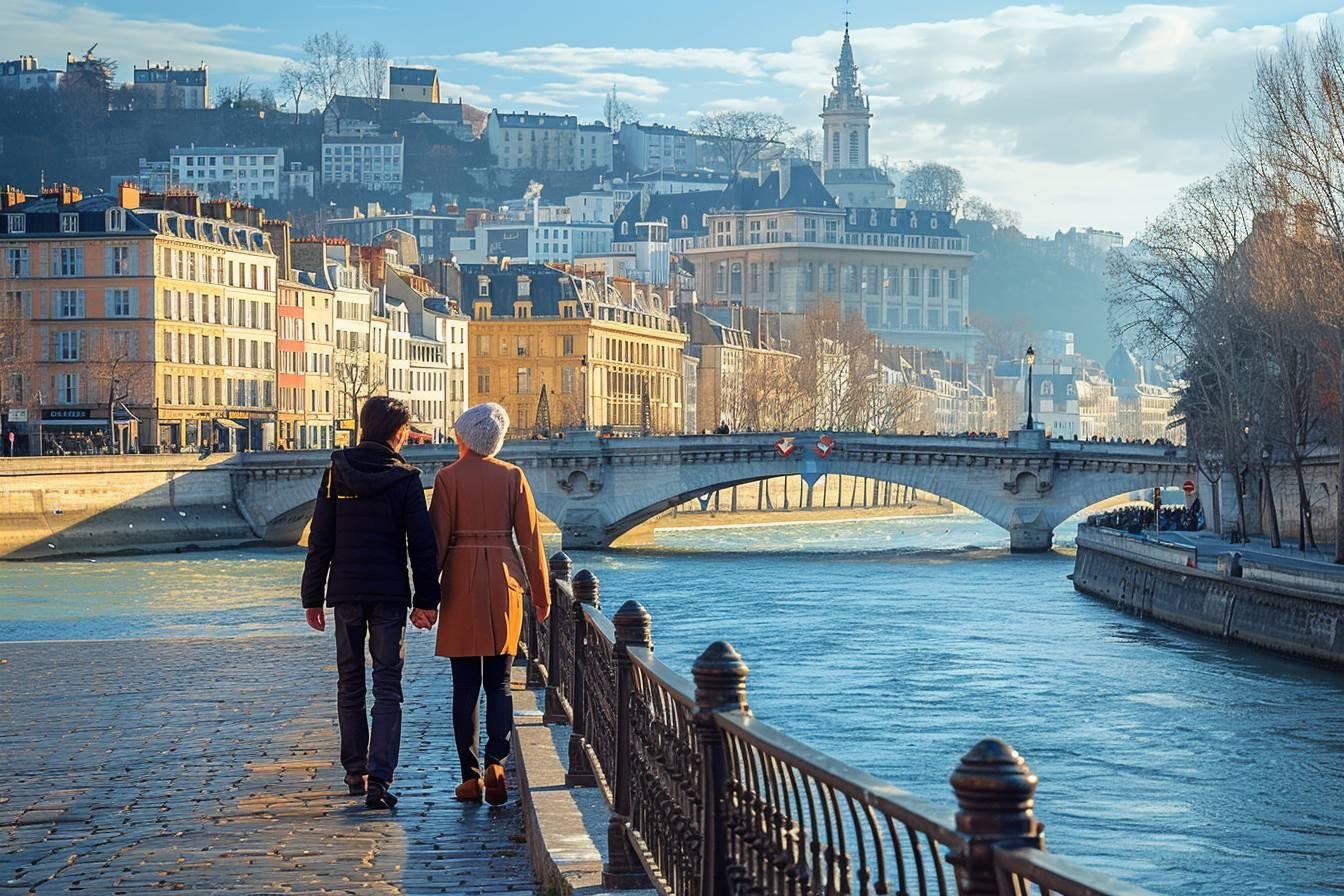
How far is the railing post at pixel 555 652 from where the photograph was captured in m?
11.4

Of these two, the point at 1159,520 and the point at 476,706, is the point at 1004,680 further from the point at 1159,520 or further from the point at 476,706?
the point at 1159,520

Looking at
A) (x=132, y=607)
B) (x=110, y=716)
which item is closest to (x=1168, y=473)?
(x=132, y=607)

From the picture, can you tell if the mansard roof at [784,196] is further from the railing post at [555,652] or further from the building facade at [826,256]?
the railing post at [555,652]

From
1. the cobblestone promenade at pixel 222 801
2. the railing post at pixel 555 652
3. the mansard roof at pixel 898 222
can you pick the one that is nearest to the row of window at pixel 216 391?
the cobblestone promenade at pixel 222 801

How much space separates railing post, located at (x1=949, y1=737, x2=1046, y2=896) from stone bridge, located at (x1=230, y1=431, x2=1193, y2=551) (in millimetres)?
57651

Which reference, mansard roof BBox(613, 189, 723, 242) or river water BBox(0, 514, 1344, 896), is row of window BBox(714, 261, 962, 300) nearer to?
mansard roof BBox(613, 189, 723, 242)

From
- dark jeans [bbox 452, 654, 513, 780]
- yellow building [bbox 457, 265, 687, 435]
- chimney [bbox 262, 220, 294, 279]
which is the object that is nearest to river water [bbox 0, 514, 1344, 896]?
dark jeans [bbox 452, 654, 513, 780]

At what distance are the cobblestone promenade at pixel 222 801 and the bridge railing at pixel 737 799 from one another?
2.14 feet

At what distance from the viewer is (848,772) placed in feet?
14.4

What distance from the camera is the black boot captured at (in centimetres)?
930

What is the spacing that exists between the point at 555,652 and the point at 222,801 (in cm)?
247

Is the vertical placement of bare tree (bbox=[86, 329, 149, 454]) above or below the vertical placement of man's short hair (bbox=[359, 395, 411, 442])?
above

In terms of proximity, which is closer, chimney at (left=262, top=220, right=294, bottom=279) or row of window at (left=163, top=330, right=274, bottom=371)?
row of window at (left=163, top=330, right=274, bottom=371)

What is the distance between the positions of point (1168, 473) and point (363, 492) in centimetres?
5220
